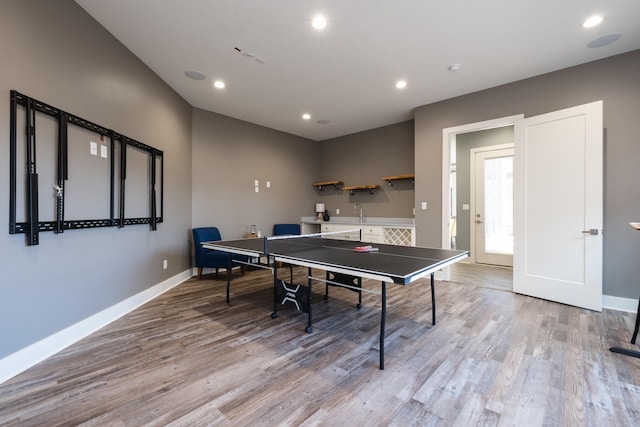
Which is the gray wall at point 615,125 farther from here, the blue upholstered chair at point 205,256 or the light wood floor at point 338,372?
the blue upholstered chair at point 205,256

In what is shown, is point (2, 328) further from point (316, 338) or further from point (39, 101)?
point (316, 338)

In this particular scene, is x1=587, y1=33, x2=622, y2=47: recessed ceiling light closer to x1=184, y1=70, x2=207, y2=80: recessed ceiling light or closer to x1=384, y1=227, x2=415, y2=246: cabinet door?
x1=384, y1=227, x2=415, y2=246: cabinet door

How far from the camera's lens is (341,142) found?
646cm

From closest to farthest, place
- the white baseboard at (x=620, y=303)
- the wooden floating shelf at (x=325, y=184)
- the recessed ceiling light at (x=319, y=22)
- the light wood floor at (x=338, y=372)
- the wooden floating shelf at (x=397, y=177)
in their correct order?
the light wood floor at (x=338, y=372) → the recessed ceiling light at (x=319, y=22) → the white baseboard at (x=620, y=303) → the wooden floating shelf at (x=397, y=177) → the wooden floating shelf at (x=325, y=184)

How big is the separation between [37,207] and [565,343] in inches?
163

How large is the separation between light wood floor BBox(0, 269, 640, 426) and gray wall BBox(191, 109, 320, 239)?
2279mm

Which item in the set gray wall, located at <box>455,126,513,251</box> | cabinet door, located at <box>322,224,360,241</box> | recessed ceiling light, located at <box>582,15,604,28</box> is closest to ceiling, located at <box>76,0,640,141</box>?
recessed ceiling light, located at <box>582,15,604,28</box>

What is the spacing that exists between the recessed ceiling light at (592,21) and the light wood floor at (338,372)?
2786 mm

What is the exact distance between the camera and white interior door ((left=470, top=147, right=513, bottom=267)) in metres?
5.40

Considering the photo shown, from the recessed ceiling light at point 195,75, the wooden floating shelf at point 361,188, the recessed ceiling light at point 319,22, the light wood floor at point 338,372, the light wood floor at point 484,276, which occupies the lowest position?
the light wood floor at point 338,372

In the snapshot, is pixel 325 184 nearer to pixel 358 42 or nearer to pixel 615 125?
pixel 358 42

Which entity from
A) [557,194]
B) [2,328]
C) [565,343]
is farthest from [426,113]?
[2,328]

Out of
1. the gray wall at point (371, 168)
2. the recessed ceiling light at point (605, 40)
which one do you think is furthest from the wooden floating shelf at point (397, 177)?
the recessed ceiling light at point (605, 40)

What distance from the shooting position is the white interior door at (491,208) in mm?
5398
